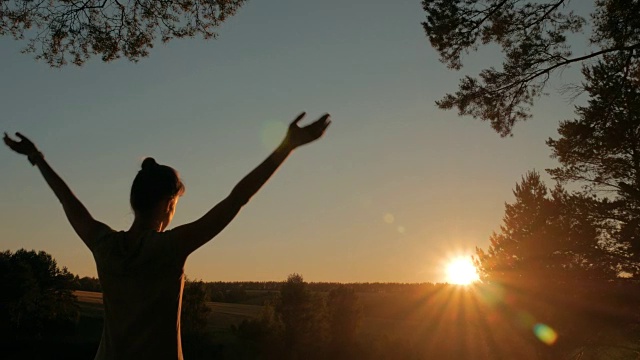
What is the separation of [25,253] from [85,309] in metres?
14.8

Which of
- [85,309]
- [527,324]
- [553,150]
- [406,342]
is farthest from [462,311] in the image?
[553,150]

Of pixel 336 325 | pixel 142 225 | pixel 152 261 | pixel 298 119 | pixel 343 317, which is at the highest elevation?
pixel 343 317

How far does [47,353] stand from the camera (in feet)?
143

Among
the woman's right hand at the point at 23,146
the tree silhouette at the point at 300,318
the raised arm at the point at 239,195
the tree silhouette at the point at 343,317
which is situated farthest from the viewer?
the tree silhouette at the point at 343,317

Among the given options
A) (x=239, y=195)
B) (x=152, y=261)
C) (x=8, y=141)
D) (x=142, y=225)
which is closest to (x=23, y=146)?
(x=8, y=141)

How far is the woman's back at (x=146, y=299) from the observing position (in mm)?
2059

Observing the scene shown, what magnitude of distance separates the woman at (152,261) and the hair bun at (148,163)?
5cm

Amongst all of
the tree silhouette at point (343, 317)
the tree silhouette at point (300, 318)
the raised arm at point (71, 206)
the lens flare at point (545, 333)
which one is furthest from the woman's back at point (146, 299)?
the tree silhouette at point (343, 317)

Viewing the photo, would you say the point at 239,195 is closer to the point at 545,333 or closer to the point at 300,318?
the point at 545,333

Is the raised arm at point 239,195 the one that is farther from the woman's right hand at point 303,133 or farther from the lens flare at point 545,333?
the lens flare at point 545,333

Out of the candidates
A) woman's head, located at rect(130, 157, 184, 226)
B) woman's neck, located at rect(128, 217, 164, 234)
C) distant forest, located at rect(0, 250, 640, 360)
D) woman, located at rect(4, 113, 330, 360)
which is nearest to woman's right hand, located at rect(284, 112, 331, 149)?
woman, located at rect(4, 113, 330, 360)

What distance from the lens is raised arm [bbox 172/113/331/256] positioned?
2014 millimetres

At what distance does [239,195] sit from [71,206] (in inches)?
33.8

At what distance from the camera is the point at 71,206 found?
2.40 metres
